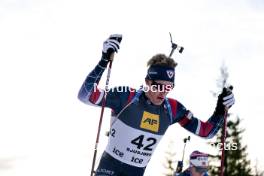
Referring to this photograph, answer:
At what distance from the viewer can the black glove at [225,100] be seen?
22.6ft

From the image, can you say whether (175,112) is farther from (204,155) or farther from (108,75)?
(204,155)

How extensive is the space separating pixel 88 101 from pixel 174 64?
1384 millimetres

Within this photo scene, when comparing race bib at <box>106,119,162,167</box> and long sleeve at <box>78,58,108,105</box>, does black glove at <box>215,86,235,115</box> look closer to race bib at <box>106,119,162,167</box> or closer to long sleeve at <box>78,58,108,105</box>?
race bib at <box>106,119,162,167</box>

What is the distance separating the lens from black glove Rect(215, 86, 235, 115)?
6902mm

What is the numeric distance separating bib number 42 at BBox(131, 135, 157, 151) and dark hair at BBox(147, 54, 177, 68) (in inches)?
41.3

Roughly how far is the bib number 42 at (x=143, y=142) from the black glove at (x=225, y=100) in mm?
1178

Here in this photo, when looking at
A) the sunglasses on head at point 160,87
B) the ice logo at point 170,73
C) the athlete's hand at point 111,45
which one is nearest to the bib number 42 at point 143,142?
the sunglasses on head at point 160,87

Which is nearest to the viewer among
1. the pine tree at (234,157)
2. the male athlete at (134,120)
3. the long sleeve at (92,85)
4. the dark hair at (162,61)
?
the long sleeve at (92,85)

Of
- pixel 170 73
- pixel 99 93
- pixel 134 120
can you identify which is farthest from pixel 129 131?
pixel 170 73

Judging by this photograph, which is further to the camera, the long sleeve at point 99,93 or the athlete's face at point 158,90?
the athlete's face at point 158,90

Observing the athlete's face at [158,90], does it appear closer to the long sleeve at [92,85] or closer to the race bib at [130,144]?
the race bib at [130,144]

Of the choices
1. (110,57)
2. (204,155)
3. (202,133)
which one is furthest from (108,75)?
(204,155)

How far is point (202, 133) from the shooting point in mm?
7199

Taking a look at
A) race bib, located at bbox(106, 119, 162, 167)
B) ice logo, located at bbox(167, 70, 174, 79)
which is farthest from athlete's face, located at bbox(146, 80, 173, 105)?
race bib, located at bbox(106, 119, 162, 167)
